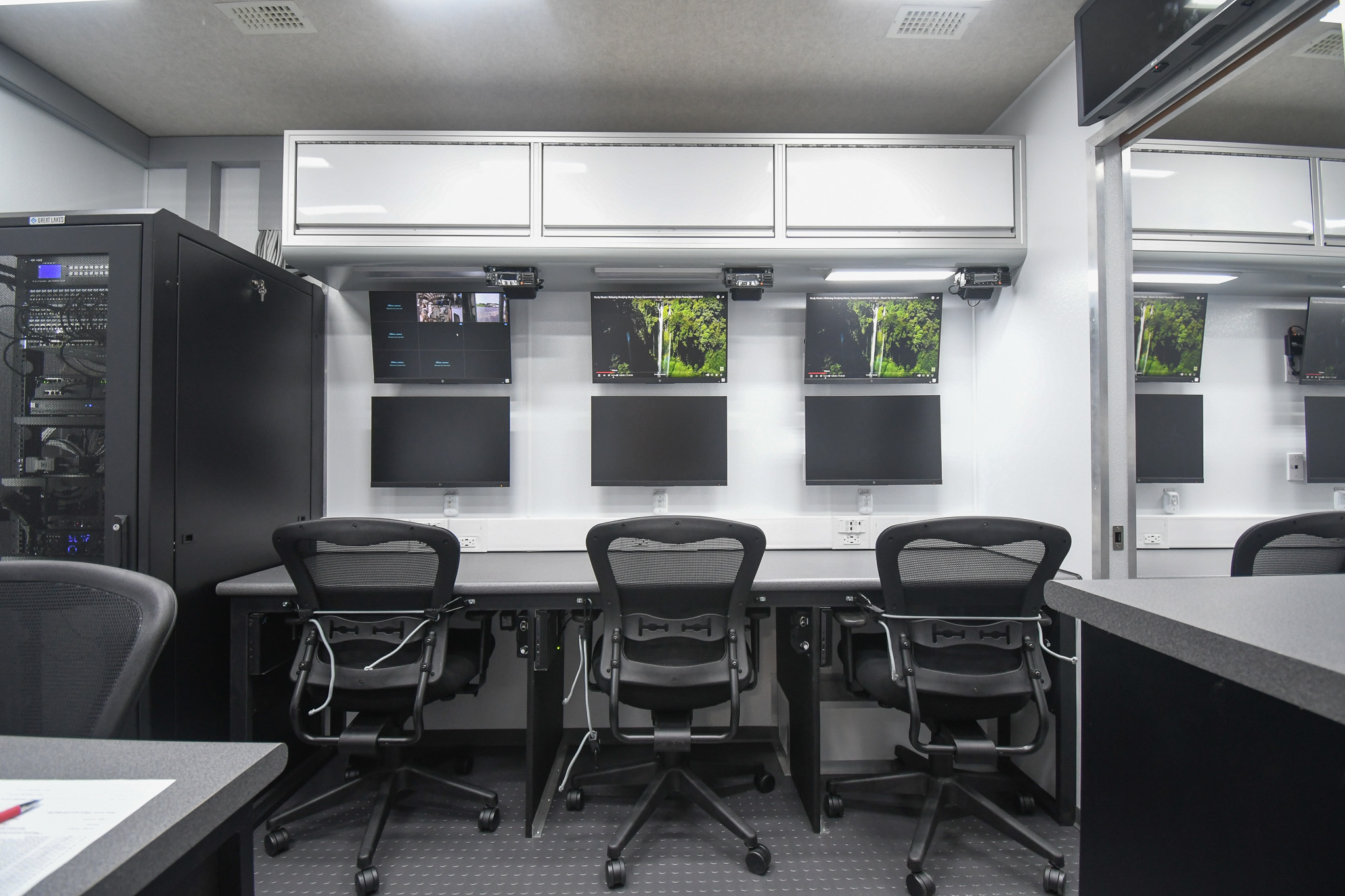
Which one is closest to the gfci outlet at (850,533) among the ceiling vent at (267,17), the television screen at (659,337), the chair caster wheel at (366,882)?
the television screen at (659,337)

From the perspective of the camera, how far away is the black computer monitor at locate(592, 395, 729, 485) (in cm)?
264

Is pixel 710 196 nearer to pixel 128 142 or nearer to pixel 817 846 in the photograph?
pixel 817 846

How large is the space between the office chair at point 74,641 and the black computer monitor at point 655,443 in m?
1.74

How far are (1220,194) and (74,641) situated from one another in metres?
2.96

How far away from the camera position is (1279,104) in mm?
1379

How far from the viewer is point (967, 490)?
9.07 feet

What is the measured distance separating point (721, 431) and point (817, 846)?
164cm

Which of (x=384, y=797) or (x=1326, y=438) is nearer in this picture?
(x=1326, y=438)

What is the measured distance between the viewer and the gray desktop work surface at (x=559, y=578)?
6.36ft

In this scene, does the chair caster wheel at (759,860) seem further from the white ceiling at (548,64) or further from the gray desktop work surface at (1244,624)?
the white ceiling at (548,64)

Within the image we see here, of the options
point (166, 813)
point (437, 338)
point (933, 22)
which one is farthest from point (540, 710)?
point (933, 22)

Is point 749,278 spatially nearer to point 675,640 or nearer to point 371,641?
point 675,640

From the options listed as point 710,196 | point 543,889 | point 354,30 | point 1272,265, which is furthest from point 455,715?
point 1272,265

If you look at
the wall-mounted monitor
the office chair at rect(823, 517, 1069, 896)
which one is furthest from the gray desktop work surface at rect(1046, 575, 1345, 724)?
the wall-mounted monitor
